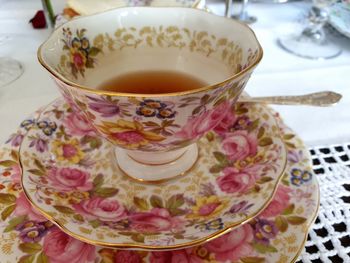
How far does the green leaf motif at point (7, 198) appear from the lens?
1.49 feet

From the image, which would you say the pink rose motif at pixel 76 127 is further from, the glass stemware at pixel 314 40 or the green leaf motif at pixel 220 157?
the glass stemware at pixel 314 40

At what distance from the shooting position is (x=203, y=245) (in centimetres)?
41

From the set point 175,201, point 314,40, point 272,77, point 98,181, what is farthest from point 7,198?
point 314,40

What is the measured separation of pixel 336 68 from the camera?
0.80m

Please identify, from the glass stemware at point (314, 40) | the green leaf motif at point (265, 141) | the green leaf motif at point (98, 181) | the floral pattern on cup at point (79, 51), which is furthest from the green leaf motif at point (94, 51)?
the glass stemware at point (314, 40)

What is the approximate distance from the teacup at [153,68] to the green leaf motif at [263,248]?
15cm

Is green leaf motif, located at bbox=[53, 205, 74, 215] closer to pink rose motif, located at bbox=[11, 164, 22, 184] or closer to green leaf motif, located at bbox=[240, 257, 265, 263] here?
pink rose motif, located at bbox=[11, 164, 22, 184]

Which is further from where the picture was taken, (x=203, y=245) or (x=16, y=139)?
(x=16, y=139)

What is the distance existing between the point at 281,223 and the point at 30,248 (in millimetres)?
310

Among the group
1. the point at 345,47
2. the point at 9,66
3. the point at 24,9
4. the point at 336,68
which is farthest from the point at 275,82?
the point at 24,9

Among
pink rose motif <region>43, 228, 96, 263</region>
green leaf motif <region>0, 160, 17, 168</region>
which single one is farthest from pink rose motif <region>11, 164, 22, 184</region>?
pink rose motif <region>43, 228, 96, 263</region>

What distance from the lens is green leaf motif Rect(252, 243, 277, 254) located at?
401mm

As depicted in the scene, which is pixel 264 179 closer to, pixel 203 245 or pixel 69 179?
pixel 203 245

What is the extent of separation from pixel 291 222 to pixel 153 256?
0.58 ft
